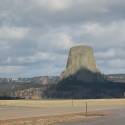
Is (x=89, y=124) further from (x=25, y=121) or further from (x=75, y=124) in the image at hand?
(x=25, y=121)

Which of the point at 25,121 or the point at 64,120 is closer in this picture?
the point at 25,121

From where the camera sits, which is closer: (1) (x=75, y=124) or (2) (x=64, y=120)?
(1) (x=75, y=124)

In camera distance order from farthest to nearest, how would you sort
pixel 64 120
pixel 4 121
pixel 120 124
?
pixel 64 120, pixel 4 121, pixel 120 124

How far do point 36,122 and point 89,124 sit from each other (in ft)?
15.5

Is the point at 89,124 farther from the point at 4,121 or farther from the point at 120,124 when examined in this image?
the point at 4,121

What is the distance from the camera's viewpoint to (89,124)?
46.3 metres

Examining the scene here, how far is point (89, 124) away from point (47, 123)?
364cm

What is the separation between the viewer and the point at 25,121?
157ft

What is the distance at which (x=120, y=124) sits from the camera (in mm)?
44750

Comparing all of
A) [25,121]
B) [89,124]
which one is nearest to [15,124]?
[25,121]

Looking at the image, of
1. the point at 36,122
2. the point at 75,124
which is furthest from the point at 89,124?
the point at 36,122

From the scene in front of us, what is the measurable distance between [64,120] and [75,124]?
18.8 feet

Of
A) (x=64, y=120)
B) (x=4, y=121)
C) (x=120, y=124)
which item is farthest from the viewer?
(x=64, y=120)

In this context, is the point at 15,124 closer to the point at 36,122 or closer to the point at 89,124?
the point at 36,122
